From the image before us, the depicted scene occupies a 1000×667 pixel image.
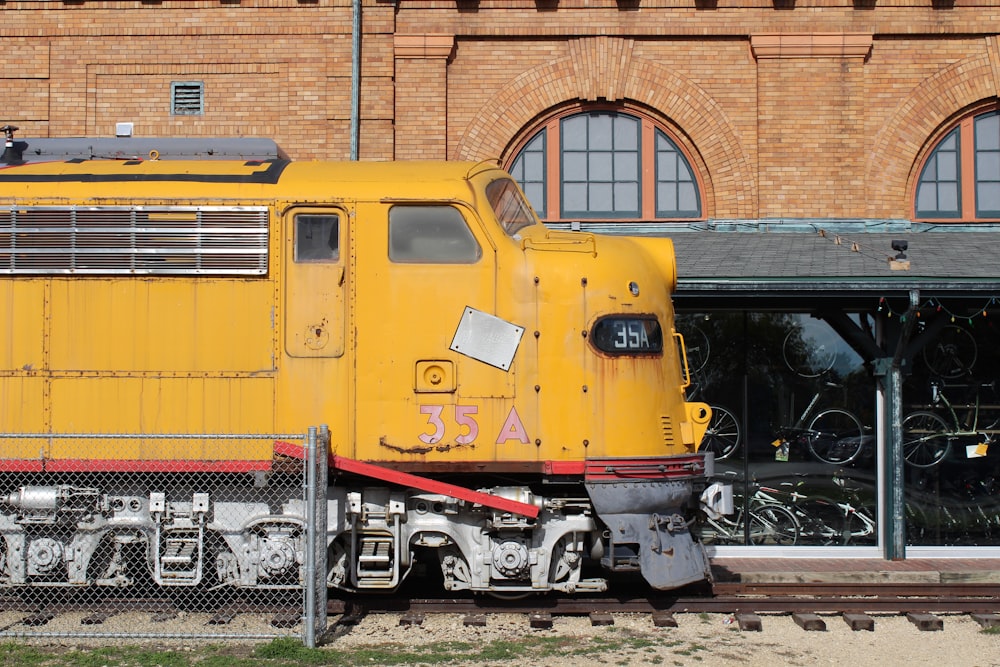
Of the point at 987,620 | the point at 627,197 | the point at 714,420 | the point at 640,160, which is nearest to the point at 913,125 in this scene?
the point at 640,160

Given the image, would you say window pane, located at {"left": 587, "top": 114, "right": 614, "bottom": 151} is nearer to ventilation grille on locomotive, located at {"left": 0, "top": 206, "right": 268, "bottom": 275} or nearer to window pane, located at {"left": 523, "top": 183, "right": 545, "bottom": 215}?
window pane, located at {"left": 523, "top": 183, "right": 545, "bottom": 215}

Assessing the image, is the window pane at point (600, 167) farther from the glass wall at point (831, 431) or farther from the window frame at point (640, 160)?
the glass wall at point (831, 431)

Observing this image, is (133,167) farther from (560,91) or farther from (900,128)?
(900,128)

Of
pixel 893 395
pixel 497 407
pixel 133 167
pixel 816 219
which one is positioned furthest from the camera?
pixel 816 219

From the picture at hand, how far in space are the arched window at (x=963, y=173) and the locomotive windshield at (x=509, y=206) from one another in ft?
25.6

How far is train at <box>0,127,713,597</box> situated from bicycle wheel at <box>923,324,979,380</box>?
529cm

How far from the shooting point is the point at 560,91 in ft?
47.7

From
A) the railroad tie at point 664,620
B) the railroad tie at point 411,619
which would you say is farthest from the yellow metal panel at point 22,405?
the railroad tie at point 664,620

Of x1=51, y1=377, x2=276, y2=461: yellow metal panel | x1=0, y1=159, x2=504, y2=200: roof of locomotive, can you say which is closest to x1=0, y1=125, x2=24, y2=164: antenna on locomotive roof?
x1=0, y1=159, x2=504, y2=200: roof of locomotive

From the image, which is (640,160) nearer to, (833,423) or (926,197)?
(926,197)

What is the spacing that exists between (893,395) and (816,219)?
11.0 feet

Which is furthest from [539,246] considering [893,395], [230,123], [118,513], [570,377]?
[230,123]

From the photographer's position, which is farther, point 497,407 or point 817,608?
point 817,608

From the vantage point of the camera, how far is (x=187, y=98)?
14.6 meters
